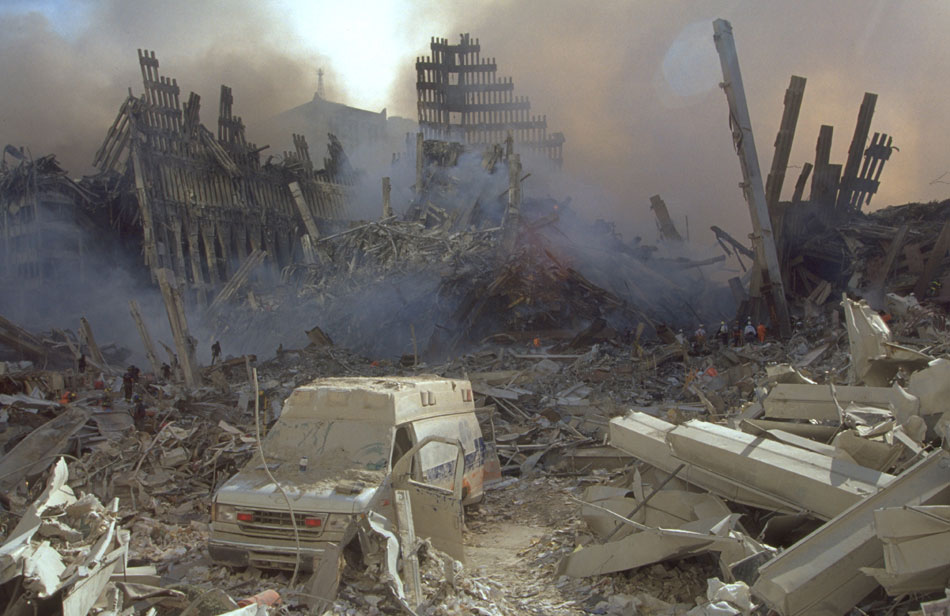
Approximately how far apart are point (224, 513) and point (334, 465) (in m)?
1.01

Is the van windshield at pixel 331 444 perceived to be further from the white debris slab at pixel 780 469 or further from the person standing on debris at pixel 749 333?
the person standing on debris at pixel 749 333

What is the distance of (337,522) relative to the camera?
5.71 meters

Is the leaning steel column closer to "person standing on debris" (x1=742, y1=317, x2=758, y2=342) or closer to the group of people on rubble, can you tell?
the group of people on rubble

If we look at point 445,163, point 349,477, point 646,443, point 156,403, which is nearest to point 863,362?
point 646,443

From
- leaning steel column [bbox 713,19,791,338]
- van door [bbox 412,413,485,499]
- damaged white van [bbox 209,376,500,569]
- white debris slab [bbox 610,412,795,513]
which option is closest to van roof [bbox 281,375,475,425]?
damaged white van [bbox 209,376,500,569]

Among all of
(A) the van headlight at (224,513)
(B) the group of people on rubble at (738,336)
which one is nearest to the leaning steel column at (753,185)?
(B) the group of people on rubble at (738,336)

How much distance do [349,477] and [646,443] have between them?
272cm

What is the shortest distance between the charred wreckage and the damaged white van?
0.03 m

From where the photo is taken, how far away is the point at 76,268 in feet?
90.7

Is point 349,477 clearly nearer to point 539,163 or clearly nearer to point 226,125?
point 226,125

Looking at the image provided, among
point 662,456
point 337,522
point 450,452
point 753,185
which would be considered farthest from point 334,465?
point 753,185

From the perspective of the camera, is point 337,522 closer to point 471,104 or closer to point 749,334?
point 749,334

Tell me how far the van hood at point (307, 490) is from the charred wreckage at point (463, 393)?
29mm

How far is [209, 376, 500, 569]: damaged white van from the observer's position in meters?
5.75
